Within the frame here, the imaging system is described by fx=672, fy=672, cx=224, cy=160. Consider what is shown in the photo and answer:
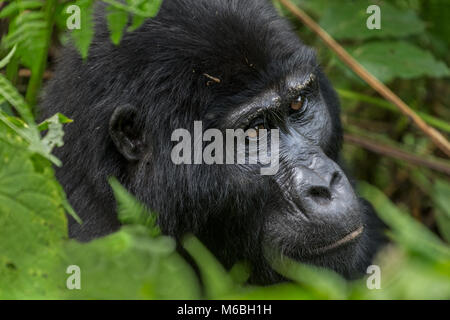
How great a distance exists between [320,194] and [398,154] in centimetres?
210

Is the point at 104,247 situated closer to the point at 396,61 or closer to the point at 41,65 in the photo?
the point at 41,65

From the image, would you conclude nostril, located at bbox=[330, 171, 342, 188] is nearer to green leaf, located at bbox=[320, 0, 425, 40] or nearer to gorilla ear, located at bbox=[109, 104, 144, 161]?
gorilla ear, located at bbox=[109, 104, 144, 161]

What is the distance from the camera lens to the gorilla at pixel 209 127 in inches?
113

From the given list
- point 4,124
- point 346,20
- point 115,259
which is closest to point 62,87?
point 4,124

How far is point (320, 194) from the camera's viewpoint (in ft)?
9.09

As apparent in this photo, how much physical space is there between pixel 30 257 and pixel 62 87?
1196mm

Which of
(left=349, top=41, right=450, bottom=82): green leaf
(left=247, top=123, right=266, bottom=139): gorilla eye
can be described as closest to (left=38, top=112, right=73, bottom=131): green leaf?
(left=247, top=123, right=266, bottom=139): gorilla eye

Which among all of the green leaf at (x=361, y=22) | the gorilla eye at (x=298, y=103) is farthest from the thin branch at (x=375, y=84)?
the gorilla eye at (x=298, y=103)

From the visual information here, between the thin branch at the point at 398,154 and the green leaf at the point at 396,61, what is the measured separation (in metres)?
0.52

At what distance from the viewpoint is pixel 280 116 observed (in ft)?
10.1

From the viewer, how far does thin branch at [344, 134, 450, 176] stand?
461 cm

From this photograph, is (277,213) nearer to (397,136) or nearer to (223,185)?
(223,185)

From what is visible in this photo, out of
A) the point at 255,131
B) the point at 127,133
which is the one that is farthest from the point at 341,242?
the point at 127,133

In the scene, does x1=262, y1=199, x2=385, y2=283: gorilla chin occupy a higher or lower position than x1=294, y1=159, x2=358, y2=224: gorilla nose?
lower
